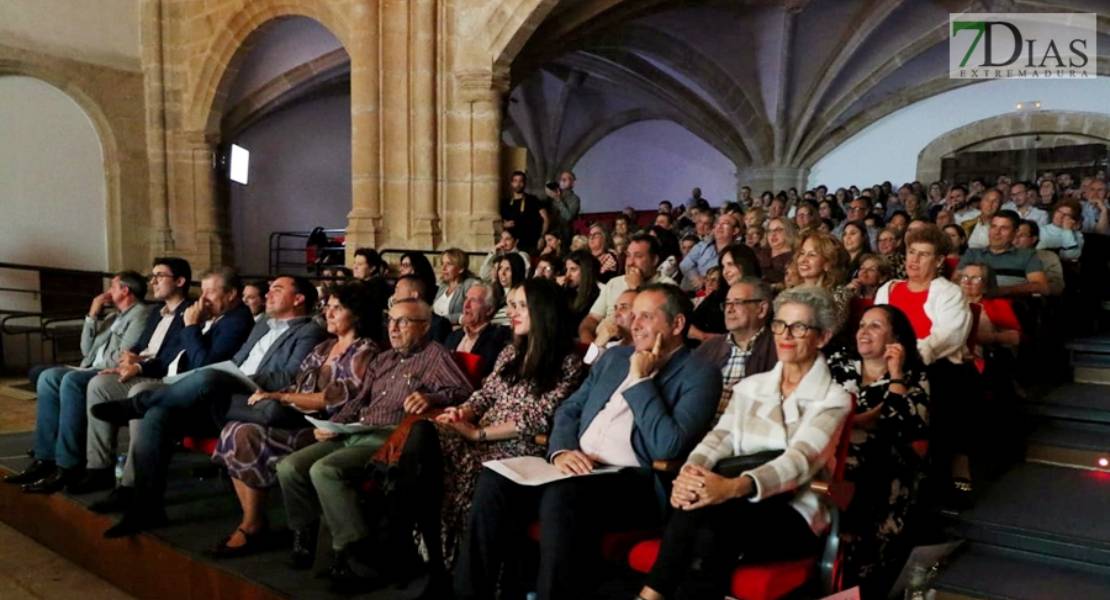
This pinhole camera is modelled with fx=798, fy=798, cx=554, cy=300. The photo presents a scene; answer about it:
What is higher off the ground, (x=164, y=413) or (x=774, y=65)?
(x=774, y=65)

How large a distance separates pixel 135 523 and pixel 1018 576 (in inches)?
129

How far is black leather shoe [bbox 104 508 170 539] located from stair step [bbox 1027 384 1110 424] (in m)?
3.91

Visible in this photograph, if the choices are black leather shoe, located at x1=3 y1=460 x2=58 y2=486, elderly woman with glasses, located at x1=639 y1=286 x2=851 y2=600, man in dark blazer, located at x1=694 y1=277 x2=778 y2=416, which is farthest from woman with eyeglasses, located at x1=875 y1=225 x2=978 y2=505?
black leather shoe, located at x1=3 y1=460 x2=58 y2=486

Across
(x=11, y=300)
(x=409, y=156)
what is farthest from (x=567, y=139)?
(x=11, y=300)

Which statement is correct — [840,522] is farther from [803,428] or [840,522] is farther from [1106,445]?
[1106,445]

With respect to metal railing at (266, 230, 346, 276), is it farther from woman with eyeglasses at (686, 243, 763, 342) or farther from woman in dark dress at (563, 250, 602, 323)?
woman with eyeglasses at (686, 243, 763, 342)

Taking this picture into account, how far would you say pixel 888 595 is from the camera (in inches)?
93.0

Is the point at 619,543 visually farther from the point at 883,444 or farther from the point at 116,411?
the point at 116,411

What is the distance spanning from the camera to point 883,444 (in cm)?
251

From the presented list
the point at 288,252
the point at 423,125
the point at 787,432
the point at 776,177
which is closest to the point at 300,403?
the point at 787,432

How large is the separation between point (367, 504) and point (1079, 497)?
264 cm

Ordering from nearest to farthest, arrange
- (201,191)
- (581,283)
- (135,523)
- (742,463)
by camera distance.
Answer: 1. (742,463)
2. (135,523)
3. (581,283)
4. (201,191)

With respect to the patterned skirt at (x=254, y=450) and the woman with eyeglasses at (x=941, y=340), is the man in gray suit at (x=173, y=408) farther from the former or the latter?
the woman with eyeglasses at (x=941, y=340)

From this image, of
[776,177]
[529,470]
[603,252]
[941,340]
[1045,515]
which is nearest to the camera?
[529,470]
